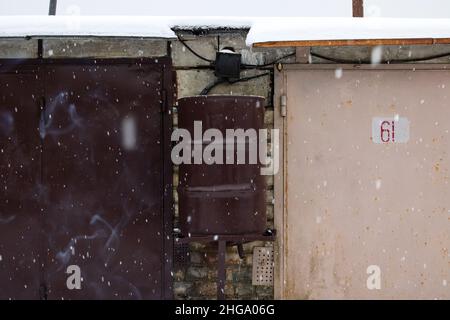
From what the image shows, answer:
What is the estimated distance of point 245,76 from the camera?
16.0 feet

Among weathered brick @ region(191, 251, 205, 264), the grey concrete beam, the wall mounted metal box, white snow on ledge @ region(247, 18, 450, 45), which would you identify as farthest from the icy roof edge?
weathered brick @ region(191, 251, 205, 264)

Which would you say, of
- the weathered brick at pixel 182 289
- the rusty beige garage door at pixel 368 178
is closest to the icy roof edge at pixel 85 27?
the rusty beige garage door at pixel 368 178

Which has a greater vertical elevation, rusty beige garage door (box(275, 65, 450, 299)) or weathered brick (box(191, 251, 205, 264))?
rusty beige garage door (box(275, 65, 450, 299))

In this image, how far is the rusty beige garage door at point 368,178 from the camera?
191 inches

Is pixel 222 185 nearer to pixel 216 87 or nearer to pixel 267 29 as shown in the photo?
pixel 216 87

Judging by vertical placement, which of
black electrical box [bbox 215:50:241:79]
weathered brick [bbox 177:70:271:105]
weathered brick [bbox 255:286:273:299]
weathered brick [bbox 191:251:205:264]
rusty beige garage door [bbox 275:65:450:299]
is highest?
black electrical box [bbox 215:50:241:79]

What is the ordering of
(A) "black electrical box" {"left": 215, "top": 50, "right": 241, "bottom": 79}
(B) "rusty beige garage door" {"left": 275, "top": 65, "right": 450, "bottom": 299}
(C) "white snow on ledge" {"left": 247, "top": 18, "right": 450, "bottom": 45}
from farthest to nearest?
(B) "rusty beige garage door" {"left": 275, "top": 65, "right": 450, "bottom": 299} → (A) "black electrical box" {"left": 215, "top": 50, "right": 241, "bottom": 79} → (C) "white snow on ledge" {"left": 247, "top": 18, "right": 450, "bottom": 45}

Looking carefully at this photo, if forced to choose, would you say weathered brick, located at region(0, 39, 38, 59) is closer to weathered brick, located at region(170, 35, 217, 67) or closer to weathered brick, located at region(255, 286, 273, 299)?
weathered brick, located at region(170, 35, 217, 67)

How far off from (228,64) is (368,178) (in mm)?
1774

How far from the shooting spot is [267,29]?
14.3 ft

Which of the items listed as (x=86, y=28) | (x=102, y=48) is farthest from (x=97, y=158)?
(x=86, y=28)

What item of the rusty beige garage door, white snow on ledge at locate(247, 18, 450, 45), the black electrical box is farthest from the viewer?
the rusty beige garage door

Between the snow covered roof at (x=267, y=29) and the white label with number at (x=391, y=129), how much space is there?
915 mm

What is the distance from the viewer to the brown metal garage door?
15.9 ft
